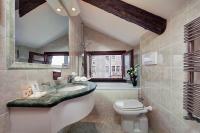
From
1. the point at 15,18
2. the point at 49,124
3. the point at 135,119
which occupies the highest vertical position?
the point at 15,18

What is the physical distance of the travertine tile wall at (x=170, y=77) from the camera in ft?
5.22

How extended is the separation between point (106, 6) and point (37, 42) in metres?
1.23

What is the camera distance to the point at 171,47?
192 centimetres

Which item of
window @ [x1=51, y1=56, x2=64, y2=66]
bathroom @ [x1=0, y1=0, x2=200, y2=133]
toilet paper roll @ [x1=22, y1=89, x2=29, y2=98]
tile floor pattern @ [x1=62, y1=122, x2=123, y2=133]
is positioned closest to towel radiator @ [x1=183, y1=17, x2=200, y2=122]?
bathroom @ [x1=0, y1=0, x2=200, y2=133]

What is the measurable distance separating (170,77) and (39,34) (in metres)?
A: 1.63

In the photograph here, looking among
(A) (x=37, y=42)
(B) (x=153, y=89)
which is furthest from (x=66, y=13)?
(B) (x=153, y=89)

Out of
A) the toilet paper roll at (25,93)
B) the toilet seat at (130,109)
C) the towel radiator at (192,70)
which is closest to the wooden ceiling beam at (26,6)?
the toilet paper roll at (25,93)

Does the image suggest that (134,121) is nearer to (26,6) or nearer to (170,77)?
(170,77)

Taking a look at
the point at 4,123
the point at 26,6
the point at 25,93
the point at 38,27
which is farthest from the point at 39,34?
the point at 4,123

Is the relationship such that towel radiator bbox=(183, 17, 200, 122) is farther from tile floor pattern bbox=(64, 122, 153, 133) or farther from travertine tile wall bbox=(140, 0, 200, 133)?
tile floor pattern bbox=(64, 122, 153, 133)

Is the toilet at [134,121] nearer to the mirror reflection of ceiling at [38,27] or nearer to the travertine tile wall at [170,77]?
the travertine tile wall at [170,77]

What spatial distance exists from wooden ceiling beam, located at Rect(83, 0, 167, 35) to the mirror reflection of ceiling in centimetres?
74

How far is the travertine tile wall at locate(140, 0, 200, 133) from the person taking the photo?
159 centimetres

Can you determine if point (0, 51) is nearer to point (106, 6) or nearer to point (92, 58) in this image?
point (106, 6)
